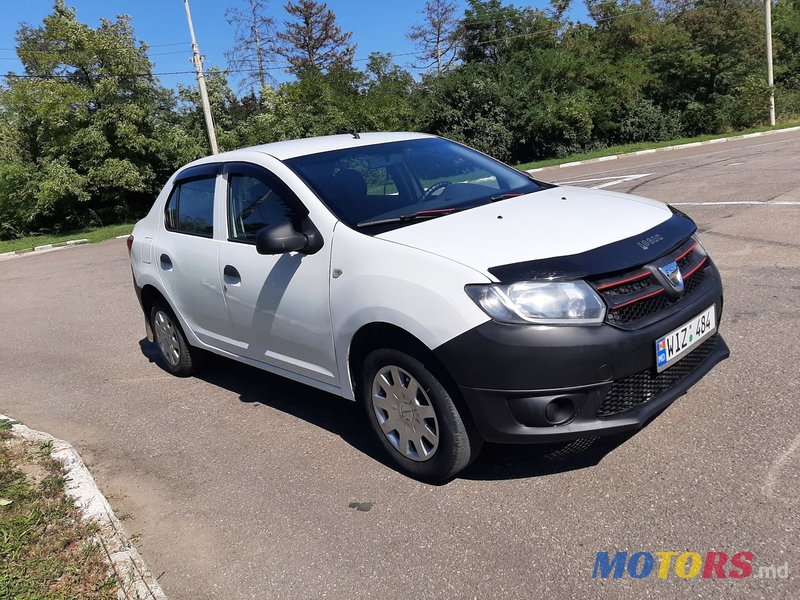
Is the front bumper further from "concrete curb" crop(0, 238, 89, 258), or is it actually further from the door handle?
Answer: "concrete curb" crop(0, 238, 89, 258)

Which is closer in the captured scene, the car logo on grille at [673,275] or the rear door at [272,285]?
the car logo on grille at [673,275]

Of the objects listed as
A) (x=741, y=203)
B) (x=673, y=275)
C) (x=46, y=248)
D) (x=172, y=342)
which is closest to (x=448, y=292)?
(x=673, y=275)

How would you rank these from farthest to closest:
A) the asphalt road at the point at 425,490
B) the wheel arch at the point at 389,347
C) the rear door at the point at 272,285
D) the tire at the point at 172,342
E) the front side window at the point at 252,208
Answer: the tire at the point at 172,342, the front side window at the point at 252,208, the rear door at the point at 272,285, the wheel arch at the point at 389,347, the asphalt road at the point at 425,490

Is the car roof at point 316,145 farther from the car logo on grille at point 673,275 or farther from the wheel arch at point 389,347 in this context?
the car logo on grille at point 673,275

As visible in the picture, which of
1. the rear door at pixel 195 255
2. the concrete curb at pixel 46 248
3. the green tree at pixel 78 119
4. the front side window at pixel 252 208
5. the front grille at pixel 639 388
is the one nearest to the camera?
the front grille at pixel 639 388

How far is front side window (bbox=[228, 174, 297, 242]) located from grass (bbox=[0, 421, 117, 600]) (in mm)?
1783

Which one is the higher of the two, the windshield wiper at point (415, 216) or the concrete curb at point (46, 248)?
the windshield wiper at point (415, 216)

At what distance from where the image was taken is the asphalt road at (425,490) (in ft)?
8.66

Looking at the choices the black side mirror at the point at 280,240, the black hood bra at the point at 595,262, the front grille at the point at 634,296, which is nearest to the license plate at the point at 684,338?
the front grille at the point at 634,296

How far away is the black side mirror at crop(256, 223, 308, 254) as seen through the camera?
345 centimetres

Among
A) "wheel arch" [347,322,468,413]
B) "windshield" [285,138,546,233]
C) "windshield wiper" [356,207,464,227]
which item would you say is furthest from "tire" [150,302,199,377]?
"windshield wiper" [356,207,464,227]

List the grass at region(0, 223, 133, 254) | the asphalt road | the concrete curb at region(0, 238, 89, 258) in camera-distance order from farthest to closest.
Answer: the grass at region(0, 223, 133, 254) < the concrete curb at region(0, 238, 89, 258) < the asphalt road

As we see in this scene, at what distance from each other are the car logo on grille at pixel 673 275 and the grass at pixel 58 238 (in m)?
18.9

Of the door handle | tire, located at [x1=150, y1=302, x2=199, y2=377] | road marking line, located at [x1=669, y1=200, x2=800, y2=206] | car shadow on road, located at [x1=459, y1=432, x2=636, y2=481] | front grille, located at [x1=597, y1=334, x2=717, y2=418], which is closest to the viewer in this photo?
front grille, located at [x1=597, y1=334, x2=717, y2=418]
